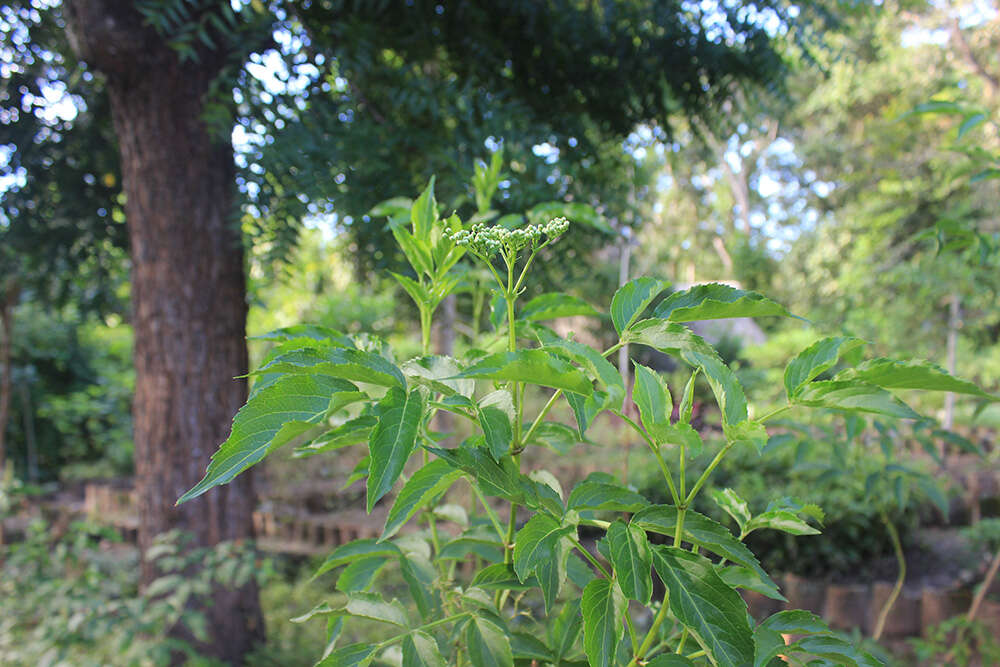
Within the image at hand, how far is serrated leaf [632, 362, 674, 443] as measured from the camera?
51cm

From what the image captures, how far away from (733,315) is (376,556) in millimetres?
509

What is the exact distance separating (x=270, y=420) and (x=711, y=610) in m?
0.37

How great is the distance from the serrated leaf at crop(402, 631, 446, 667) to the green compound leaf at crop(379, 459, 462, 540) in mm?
113

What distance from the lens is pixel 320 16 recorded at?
2238mm

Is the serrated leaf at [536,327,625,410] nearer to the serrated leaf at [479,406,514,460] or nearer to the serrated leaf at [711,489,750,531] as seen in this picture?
the serrated leaf at [479,406,514,460]

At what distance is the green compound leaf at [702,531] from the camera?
539 millimetres

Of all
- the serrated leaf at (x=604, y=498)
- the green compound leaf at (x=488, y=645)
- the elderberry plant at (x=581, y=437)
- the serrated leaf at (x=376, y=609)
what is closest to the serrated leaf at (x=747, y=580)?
the elderberry plant at (x=581, y=437)

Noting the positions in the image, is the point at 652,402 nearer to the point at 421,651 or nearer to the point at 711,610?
the point at 711,610

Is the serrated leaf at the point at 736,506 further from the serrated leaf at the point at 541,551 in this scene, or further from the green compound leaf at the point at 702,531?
the serrated leaf at the point at 541,551

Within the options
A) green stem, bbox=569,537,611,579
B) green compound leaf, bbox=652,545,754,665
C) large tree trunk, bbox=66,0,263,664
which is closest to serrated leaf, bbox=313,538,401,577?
green stem, bbox=569,537,611,579

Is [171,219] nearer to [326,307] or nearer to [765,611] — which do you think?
[765,611]

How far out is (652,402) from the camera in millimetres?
533

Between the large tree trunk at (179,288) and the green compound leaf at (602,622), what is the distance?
2.13 metres

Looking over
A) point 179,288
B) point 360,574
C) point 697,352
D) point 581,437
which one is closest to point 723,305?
point 697,352
